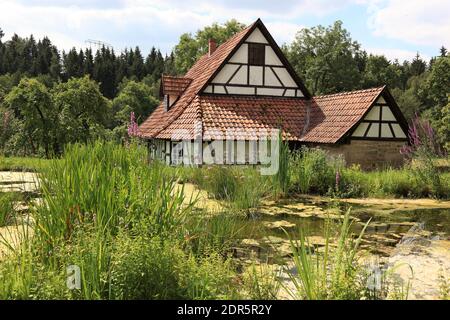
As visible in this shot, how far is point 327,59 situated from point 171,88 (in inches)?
925

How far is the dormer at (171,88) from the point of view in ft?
67.8

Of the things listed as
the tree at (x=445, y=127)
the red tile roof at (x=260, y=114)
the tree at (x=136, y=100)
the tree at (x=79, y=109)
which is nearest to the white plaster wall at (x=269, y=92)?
the red tile roof at (x=260, y=114)

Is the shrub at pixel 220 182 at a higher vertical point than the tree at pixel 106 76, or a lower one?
lower

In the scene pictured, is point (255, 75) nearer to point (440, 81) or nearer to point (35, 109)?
point (35, 109)

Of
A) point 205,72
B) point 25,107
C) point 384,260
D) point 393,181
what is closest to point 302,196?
point 393,181

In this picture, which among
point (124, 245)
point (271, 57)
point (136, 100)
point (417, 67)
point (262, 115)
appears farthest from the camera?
point (417, 67)

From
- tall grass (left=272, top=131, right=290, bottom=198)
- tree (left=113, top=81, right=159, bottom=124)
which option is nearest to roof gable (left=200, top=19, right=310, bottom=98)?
tall grass (left=272, top=131, right=290, bottom=198)

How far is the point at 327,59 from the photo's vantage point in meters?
40.1

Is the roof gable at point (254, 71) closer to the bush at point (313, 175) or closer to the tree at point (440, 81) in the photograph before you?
the bush at point (313, 175)

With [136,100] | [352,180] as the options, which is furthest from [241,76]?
[136,100]

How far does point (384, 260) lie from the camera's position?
18.2 feet

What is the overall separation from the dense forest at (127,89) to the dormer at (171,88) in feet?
9.70

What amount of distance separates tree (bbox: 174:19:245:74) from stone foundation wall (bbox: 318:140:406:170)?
23.7 metres

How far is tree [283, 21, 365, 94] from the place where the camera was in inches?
1575
